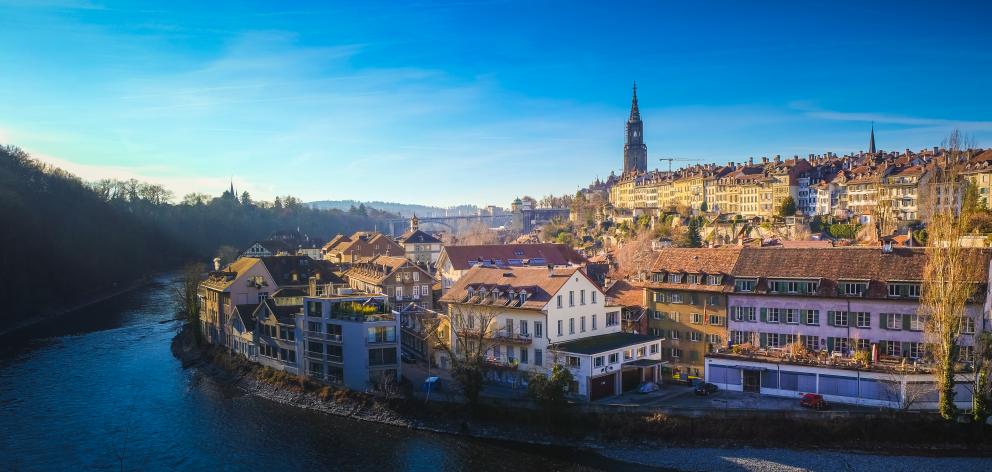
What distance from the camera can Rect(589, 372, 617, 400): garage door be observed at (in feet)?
110

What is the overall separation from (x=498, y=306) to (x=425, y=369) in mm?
5856

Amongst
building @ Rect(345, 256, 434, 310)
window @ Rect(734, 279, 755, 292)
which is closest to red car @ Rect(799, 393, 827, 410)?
window @ Rect(734, 279, 755, 292)

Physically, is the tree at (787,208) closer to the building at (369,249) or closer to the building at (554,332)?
the building at (369,249)

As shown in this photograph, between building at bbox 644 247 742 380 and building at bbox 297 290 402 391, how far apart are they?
14.2 meters

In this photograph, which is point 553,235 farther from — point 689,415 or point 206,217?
→ point 689,415

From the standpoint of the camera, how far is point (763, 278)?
117ft

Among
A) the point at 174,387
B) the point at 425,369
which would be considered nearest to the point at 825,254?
the point at 425,369

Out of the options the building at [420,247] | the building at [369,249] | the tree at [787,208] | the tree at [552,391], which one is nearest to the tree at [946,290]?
the tree at [552,391]

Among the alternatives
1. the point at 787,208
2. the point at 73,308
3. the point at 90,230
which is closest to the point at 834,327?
the point at 787,208

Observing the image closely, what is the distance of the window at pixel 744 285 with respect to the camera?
35875 mm

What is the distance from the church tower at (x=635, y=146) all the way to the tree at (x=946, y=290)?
11613cm

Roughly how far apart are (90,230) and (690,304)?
273ft

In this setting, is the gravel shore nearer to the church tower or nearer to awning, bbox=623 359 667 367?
awning, bbox=623 359 667 367

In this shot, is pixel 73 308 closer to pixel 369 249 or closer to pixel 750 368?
pixel 369 249
